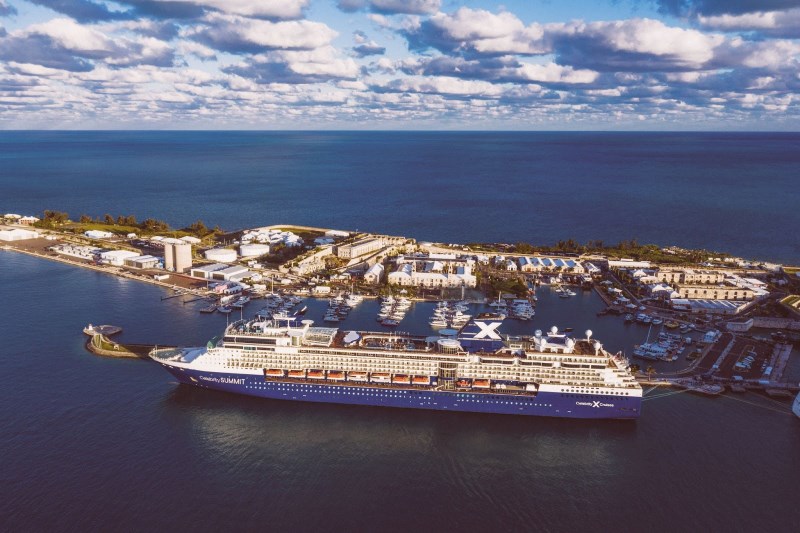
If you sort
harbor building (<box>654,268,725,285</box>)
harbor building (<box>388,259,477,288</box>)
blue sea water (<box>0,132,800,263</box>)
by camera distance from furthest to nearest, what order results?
blue sea water (<box>0,132,800,263</box>) < harbor building (<box>388,259,477,288</box>) < harbor building (<box>654,268,725,285</box>)

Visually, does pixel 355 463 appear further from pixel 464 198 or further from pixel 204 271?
pixel 464 198

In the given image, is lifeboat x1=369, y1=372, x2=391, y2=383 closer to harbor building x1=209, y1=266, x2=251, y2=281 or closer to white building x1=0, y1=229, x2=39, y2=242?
harbor building x1=209, y1=266, x2=251, y2=281

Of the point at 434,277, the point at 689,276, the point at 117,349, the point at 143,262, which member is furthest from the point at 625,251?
the point at 143,262

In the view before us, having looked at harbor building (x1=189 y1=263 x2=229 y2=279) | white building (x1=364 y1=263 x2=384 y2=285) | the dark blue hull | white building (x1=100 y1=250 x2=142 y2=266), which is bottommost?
white building (x1=100 y1=250 x2=142 y2=266)

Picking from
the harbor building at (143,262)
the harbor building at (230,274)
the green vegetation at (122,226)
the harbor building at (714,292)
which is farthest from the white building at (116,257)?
the harbor building at (714,292)

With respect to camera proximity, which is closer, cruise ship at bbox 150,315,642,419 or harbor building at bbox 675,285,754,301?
cruise ship at bbox 150,315,642,419

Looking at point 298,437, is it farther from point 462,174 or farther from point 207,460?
point 462,174

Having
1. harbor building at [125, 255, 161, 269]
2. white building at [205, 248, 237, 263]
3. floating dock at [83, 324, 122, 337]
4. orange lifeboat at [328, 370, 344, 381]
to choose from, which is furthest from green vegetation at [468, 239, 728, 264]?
floating dock at [83, 324, 122, 337]
